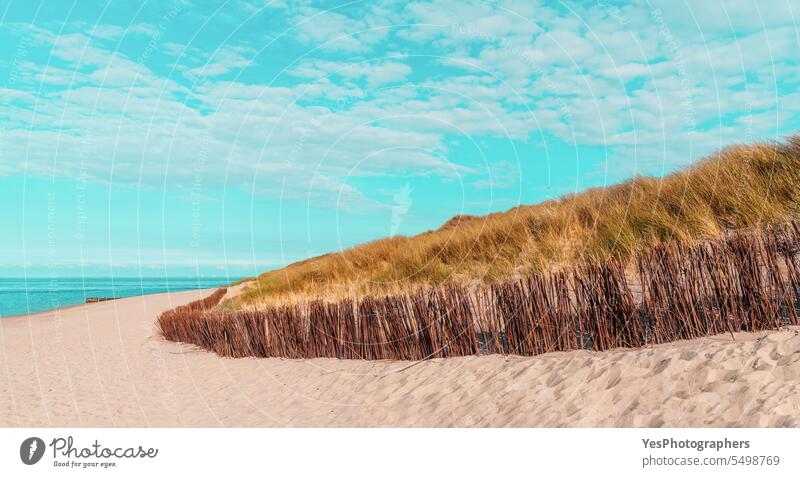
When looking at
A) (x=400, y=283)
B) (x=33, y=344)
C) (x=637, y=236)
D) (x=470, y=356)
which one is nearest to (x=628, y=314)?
(x=470, y=356)

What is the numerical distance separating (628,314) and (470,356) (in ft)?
5.71

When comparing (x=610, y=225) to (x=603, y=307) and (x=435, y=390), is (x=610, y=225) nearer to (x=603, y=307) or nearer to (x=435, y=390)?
(x=603, y=307)

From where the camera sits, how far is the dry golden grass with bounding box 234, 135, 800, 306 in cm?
772

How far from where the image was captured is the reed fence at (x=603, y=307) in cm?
473

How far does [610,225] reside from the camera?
8938 mm

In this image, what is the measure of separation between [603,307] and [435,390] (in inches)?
71.1

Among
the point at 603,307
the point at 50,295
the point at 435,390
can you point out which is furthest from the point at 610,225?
the point at 50,295

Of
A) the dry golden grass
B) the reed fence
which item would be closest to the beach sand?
the reed fence

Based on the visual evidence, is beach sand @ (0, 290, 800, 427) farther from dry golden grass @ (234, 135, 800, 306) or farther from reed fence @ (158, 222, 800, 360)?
dry golden grass @ (234, 135, 800, 306)

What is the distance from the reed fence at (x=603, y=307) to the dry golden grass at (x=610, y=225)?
730 millimetres

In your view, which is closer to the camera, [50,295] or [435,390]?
[435,390]

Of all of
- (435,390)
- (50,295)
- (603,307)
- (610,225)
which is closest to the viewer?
(603,307)

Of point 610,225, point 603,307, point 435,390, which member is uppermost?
point 610,225

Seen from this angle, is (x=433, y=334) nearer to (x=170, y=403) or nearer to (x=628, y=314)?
(x=628, y=314)
